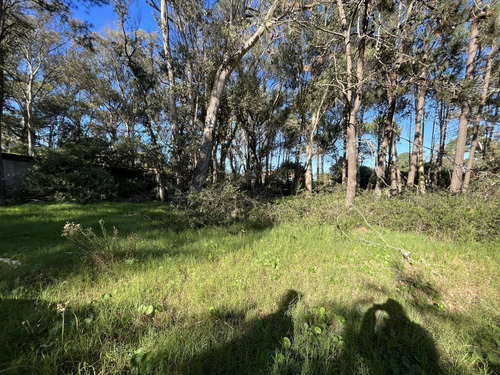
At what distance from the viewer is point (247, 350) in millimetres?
1487

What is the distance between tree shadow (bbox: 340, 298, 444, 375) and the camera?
4.65ft

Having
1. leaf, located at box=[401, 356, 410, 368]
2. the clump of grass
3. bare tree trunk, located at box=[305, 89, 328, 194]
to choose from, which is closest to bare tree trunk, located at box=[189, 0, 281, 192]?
the clump of grass

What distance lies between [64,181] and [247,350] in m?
10.9

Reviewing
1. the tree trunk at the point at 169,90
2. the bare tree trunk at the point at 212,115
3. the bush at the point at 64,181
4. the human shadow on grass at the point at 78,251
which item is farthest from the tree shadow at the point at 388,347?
the bush at the point at 64,181

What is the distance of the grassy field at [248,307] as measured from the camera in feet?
4.58

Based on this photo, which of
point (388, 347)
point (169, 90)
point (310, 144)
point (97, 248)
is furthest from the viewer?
point (310, 144)

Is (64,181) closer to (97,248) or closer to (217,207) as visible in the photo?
(217,207)

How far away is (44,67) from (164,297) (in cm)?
2366

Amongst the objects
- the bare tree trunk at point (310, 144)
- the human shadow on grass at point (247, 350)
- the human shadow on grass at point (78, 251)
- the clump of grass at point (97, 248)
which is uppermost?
the bare tree trunk at point (310, 144)

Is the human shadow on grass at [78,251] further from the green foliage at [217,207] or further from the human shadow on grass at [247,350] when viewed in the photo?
the human shadow on grass at [247,350]

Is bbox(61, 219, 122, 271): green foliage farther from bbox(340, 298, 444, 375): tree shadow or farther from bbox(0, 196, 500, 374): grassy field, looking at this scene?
bbox(340, 298, 444, 375): tree shadow

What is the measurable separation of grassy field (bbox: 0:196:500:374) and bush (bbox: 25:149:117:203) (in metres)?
5.24

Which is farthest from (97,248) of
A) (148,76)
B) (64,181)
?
(148,76)

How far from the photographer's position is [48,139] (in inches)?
960
